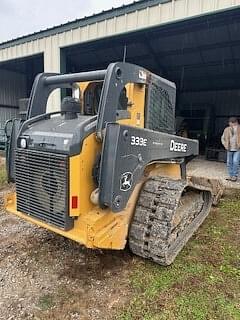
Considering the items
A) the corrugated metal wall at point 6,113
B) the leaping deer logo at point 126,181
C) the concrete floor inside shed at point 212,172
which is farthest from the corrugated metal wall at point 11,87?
the leaping deer logo at point 126,181

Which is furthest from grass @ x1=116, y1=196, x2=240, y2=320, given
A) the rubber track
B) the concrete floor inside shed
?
the concrete floor inside shed

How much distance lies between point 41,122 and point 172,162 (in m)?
1.72

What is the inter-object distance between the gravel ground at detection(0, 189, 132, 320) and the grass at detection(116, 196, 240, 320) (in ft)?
0.55

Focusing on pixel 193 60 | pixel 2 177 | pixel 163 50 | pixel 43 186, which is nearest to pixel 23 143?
pixel 43 186

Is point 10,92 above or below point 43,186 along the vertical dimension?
above

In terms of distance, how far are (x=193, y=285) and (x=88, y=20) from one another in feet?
26.4

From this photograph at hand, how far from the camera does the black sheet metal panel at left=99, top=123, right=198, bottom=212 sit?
266cm

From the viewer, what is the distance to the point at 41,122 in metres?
3.45

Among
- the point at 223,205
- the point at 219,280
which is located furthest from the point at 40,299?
the point at 223,205

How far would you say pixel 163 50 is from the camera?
1312 centimetres

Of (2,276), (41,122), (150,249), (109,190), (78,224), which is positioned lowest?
(2,276)

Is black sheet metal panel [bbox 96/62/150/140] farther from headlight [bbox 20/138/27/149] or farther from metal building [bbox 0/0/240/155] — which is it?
metal building [bbox 0/0/240/155]

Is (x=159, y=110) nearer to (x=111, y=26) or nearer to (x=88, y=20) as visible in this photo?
(x=111, y=26)

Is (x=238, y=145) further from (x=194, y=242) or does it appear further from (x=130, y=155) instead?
(x=130, y=155)
